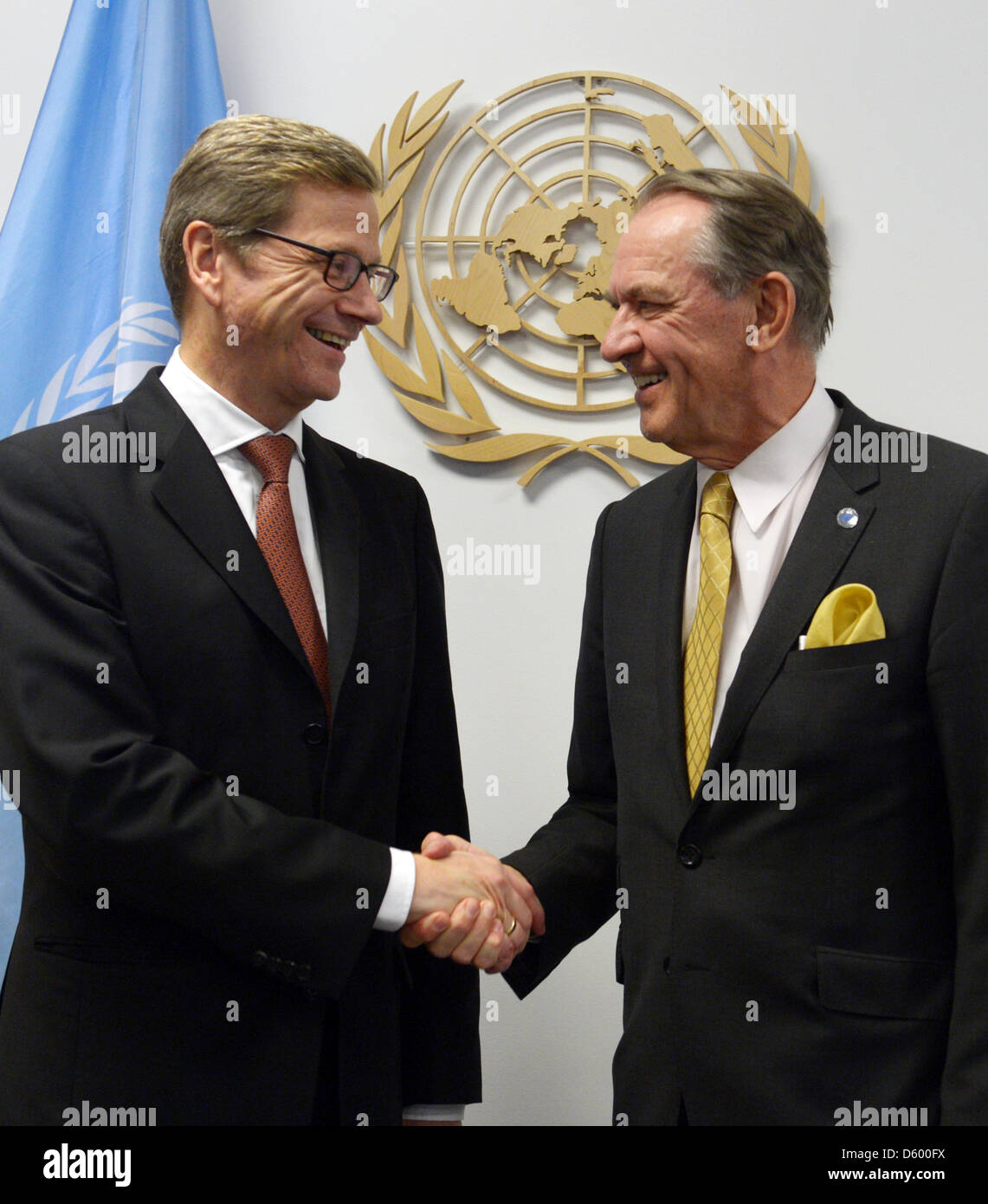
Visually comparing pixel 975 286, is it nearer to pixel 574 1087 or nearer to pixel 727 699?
pixel 727 699

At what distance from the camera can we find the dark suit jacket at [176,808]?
1.60 metres

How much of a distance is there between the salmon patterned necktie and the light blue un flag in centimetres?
91

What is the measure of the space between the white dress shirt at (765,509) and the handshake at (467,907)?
0.41 m

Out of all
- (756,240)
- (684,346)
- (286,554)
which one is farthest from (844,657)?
(286,554)

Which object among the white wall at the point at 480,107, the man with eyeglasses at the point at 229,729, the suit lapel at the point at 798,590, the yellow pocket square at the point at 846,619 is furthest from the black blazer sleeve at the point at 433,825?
the white wall at the point at 480,107

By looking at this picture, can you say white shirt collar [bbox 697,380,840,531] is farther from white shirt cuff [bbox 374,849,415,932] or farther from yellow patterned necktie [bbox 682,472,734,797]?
white shirt cuff [bbox 374,849,415,932]

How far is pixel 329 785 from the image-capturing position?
1.74m

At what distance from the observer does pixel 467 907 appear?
1804 millimetres

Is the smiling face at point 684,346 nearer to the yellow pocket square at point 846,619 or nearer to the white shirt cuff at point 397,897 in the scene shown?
the yellow pocket square at point 846,619

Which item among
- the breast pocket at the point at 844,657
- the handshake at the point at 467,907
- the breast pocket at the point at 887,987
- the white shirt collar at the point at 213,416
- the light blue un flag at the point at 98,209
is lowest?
the breast pocket at the point at 887,987

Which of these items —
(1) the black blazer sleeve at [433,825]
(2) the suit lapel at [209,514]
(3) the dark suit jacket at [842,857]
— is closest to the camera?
(3) the dark suit jacket at [842,857]

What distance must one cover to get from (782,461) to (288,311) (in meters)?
0.70

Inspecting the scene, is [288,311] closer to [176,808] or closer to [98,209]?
[176,808]

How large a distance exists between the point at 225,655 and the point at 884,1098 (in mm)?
947
